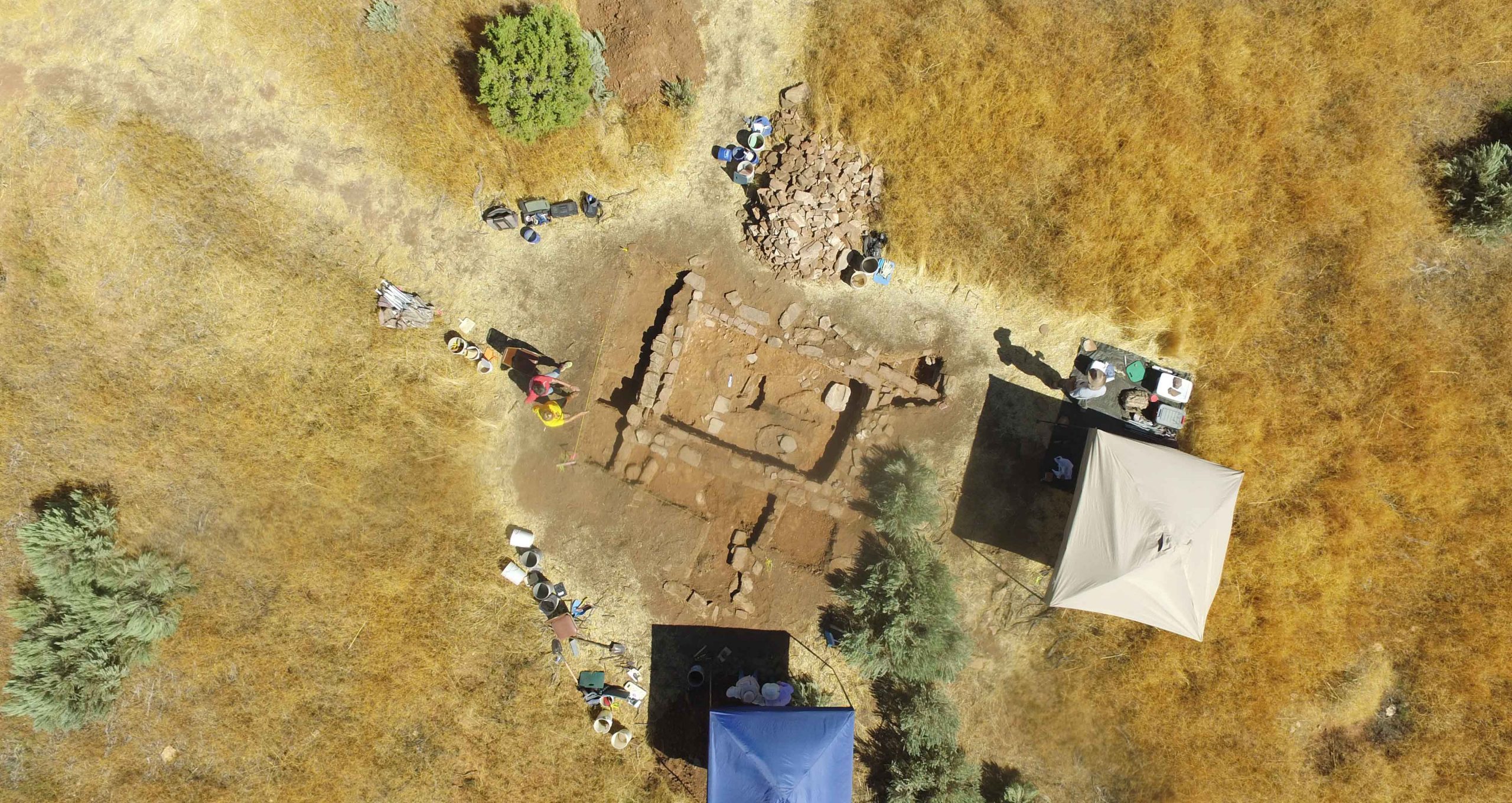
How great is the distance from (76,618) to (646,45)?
44.6 feet

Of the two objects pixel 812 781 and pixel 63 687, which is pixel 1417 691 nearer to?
pixel 812 781

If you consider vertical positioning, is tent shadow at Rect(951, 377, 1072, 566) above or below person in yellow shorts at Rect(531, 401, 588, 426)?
above

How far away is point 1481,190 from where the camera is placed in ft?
36.0

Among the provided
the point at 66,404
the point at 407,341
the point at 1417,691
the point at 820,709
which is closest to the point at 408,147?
the point at 407,341

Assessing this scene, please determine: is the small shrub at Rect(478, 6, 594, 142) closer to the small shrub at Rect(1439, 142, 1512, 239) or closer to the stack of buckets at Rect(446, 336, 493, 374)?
the stack of buckets at Rect(446, 336, 493, 374)

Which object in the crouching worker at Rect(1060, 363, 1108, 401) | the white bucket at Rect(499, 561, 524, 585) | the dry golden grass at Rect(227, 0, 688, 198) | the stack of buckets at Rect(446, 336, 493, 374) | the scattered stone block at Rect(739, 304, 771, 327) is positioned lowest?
the white bucket at Rect(499, 561, 524, 585)

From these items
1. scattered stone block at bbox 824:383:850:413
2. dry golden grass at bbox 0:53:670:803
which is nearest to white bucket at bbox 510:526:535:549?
dry golden grass at bbox 0:53:670:803

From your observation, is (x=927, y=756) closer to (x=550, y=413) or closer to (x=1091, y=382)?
(x=1091, y=382)

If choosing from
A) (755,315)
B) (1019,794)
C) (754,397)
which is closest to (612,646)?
(754,397)

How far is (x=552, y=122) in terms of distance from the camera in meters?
10.9

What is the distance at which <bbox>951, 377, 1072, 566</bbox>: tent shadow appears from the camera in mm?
11391

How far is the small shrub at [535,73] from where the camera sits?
34.8 ft

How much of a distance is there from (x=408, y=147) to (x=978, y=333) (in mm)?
10729

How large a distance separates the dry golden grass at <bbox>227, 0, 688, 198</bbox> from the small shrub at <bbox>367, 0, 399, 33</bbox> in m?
0.08
